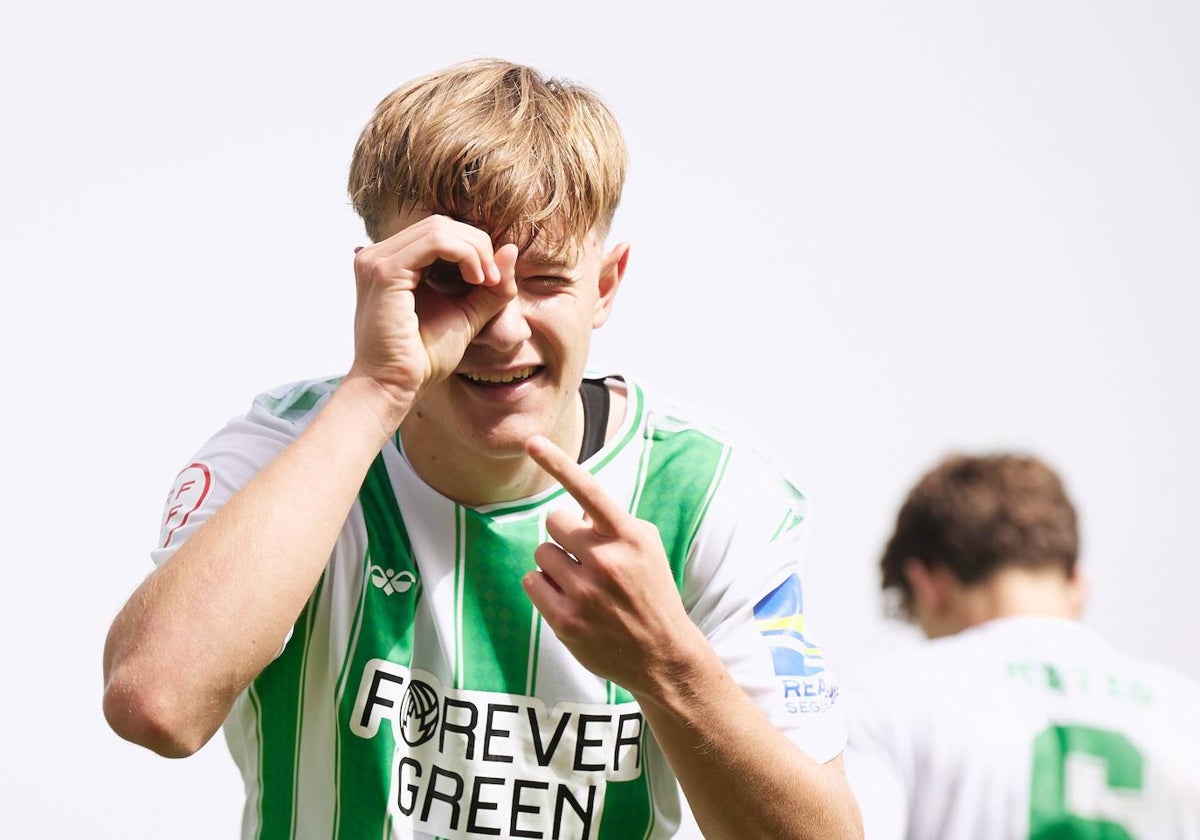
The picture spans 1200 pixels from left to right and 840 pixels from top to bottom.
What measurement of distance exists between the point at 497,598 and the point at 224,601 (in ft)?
1.56

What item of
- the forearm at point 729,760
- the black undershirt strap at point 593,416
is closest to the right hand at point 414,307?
the black undershirt strap at point 593,416

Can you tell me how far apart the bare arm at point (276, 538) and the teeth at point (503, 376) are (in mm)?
82

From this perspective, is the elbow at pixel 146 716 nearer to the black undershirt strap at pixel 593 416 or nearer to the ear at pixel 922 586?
the black undershirt strap at pixel 593 416

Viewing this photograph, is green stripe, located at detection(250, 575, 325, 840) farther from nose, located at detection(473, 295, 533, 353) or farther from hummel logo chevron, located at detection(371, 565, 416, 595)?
nose, located at detection(473, 295, 533, 353)

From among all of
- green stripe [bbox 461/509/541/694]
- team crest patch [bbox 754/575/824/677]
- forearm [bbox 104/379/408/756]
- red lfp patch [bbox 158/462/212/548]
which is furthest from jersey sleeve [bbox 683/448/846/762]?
red lfp patch [bbox 158/462/212/548]

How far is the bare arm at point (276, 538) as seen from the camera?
159 cm

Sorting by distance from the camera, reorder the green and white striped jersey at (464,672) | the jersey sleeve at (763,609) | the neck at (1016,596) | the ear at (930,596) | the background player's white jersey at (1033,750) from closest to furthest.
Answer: the jersey sleeve at (763,609), the green and white striped jersey at (464,672), the background player's white jersey at (1033,750), the neck at (1016,596), the ear at (930,596)

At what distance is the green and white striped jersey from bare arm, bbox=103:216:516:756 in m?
0.24

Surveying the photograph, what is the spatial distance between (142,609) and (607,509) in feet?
1.76

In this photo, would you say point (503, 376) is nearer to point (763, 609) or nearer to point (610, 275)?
point (610, 275)

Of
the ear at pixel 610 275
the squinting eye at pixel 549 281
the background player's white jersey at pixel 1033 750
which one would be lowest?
the background player's white jersey at pixel 1033 750

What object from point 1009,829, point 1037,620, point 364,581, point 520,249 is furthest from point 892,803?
point 520,249

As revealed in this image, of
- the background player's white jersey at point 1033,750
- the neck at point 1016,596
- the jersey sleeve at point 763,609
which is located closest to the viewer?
the jersey sleeve at point 763,609

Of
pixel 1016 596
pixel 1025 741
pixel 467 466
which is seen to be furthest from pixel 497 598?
pixel 1016 596
